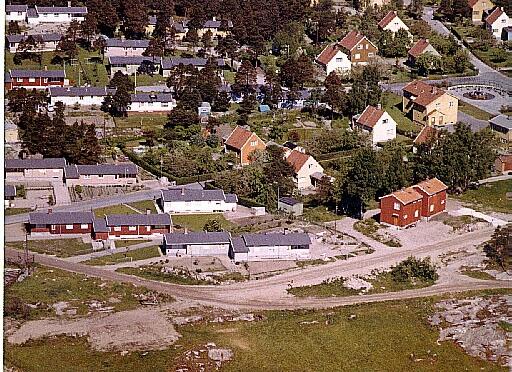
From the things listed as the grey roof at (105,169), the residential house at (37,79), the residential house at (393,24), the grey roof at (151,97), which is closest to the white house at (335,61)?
the residential house at (393,24)

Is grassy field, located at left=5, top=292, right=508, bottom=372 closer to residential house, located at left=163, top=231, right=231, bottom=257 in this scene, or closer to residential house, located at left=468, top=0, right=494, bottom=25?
residential house, located at left=163, top=231, right=231, bottom=257

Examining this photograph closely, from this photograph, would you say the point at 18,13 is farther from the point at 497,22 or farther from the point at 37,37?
the point at 497,22

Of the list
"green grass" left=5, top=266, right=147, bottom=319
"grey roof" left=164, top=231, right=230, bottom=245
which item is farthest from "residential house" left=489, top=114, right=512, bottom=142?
"green grass" left=5, top=266, right=147, bottom=319

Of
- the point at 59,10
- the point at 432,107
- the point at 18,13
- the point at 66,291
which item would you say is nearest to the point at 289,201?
the point at 66,291

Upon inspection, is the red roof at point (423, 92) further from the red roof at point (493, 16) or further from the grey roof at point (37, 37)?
the grey roof at point (37, 37)

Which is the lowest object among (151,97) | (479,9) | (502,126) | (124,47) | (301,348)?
(301,348)

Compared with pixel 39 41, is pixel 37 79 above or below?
below
